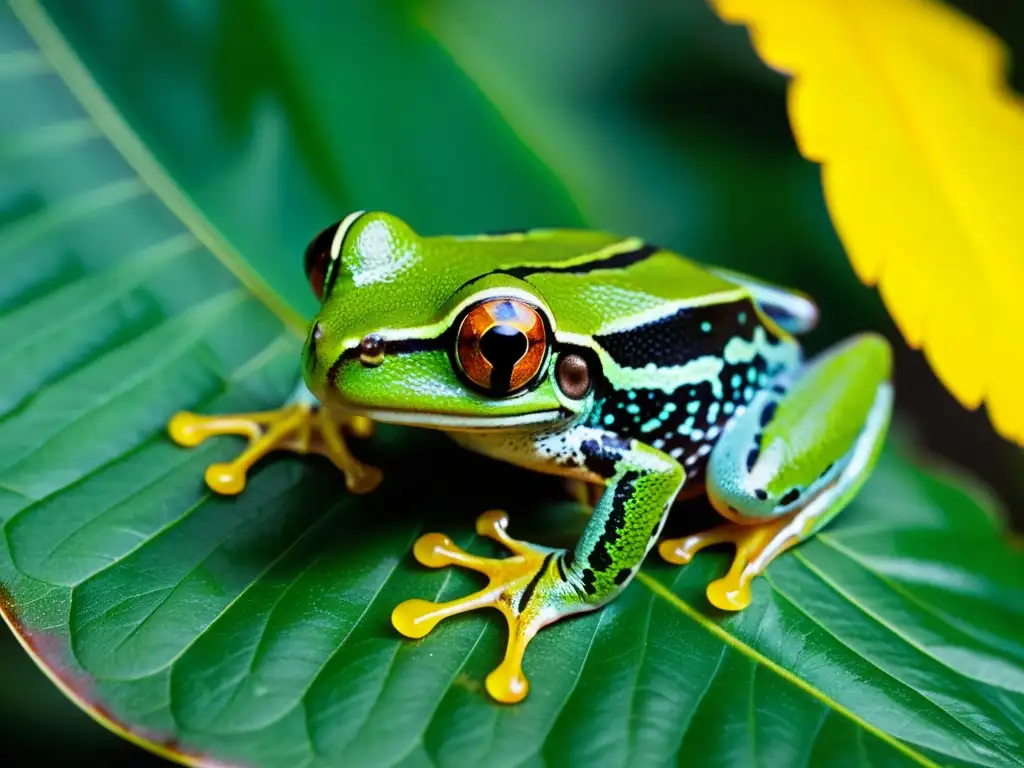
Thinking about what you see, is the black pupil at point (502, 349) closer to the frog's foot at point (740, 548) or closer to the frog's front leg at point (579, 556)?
the frog's front leg at point (579, 556)

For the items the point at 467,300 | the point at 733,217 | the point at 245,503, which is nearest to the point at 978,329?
the point at 467,300

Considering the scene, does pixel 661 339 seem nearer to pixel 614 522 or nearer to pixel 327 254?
pixel 614 522

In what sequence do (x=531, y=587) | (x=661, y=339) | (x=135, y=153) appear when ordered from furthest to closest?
(x=135, y=153)
(x=661, y=339)
(x=531, y=587)

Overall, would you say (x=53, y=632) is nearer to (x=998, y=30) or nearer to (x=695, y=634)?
(x=695, y=634)

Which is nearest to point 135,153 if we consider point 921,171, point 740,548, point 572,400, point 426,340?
point 426,340

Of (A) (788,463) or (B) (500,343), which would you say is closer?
(B) (500,343)

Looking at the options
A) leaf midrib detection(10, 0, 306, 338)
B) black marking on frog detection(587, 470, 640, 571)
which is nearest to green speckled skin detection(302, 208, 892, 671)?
black marking on frog detection(587, 470, 640, 571)
